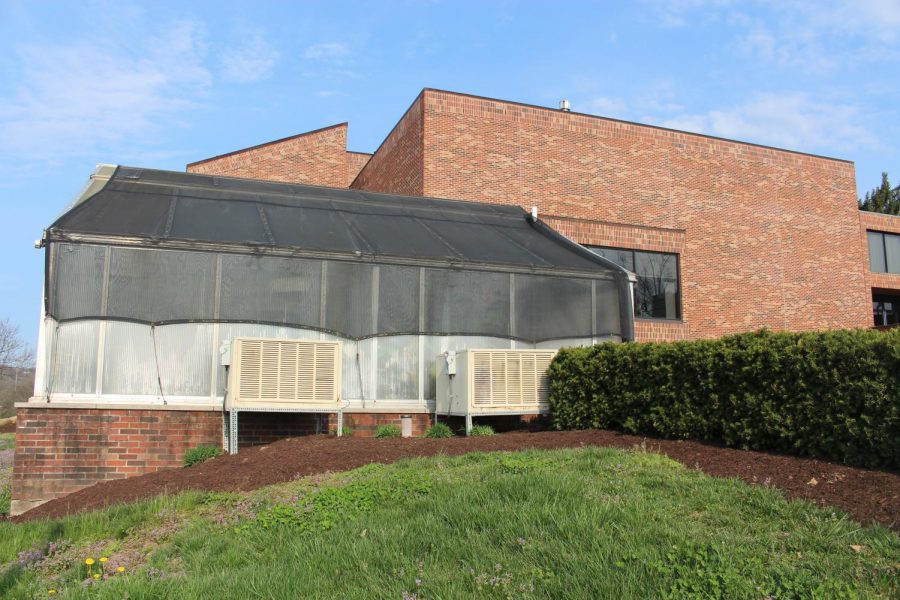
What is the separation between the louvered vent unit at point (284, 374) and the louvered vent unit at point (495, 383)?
180 cm

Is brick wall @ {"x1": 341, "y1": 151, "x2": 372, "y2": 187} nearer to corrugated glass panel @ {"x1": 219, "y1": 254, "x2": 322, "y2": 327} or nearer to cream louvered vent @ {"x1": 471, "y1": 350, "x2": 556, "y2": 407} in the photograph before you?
corrugated glass panel @ {"x1": 219, "y1": 254, "x2": 322, "y2": 327}

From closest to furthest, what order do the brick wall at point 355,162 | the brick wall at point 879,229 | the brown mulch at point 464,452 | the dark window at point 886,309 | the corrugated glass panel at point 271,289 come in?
the brown mulch at point 464,452 < the corrugated glass panel at point 271,289 < the brick wall at point 879,229 < the dark window at point 886,309 < the brick wall at point 355,162

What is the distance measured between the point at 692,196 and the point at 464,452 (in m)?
15.7

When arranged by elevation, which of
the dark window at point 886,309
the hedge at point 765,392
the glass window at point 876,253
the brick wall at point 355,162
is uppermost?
the brick wall at point 355,162

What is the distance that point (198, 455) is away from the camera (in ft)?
33.2

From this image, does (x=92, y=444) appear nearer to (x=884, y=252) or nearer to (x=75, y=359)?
(x=75, y=359)

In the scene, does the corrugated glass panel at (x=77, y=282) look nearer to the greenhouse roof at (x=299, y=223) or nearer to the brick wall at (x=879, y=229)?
the greenhouse roof at (x=299, y=223)

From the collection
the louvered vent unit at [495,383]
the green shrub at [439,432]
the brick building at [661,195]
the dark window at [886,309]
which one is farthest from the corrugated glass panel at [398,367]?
the dark window at [886,309]

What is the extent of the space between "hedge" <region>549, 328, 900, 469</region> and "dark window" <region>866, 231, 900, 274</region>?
1978 centimetres

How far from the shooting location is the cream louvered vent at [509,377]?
11.3 metres

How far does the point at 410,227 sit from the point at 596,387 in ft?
17.7

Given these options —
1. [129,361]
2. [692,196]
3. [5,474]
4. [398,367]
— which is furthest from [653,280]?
[5,474]

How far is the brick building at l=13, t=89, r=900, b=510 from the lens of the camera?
764 inches

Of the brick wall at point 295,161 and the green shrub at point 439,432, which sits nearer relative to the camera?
the green shrub at point 439,432
